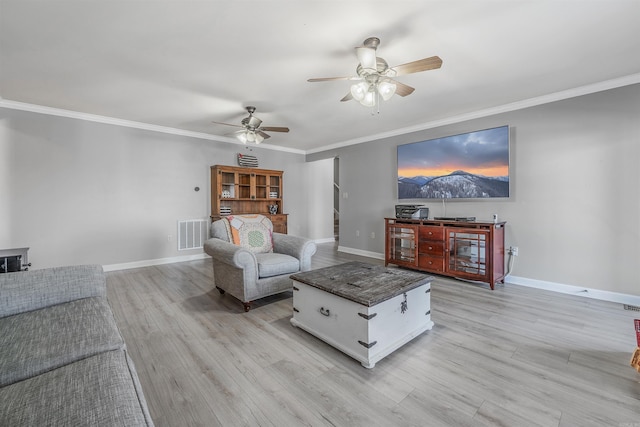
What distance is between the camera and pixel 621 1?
1.78m

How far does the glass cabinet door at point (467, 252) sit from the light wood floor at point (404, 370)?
683 mm

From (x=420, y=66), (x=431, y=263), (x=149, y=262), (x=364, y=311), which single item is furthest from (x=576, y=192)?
(x=149, y=262)

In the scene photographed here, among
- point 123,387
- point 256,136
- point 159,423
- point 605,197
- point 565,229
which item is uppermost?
point 256,136

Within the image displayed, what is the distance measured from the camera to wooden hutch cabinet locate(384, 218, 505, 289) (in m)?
3.38

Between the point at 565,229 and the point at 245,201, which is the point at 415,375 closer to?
the point at 565,229

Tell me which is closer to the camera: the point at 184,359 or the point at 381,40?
the point at 184,359

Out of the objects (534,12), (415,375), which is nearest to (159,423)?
(415,375)

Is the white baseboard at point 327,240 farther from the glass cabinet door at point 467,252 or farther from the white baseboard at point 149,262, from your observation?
the glass cabinet door at point 467,252

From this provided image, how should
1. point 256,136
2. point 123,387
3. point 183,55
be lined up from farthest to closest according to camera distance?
point 256,136, point 183,55, point 123,387

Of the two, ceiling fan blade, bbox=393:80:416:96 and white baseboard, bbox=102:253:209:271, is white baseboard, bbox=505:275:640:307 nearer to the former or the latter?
ceiling fan blade, bbox=393:80:416:96

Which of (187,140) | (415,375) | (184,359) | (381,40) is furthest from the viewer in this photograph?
(187,140)

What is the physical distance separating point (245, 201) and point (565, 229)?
17.0ft

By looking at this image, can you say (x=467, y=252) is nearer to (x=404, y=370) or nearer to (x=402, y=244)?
(x=402, y=244)

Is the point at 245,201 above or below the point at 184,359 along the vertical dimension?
above
